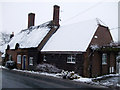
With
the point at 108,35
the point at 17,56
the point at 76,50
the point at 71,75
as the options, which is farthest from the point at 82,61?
the point at 17,56

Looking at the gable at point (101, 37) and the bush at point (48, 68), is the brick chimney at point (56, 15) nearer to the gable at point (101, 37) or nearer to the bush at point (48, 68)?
the bush at point (48, 68)

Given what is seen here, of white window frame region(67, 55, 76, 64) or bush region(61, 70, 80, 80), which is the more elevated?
white window frame region(67, 55, 76, 64)

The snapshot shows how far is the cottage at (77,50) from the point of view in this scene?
658 inches

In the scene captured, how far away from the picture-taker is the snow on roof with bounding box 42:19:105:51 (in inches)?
697

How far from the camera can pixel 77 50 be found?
16875 mm

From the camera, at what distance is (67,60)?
1809 cm

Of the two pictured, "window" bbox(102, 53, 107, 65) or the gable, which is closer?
the gable

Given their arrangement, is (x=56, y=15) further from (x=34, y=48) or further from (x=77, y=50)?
(x=77, y=50)

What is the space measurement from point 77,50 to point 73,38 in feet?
11.4

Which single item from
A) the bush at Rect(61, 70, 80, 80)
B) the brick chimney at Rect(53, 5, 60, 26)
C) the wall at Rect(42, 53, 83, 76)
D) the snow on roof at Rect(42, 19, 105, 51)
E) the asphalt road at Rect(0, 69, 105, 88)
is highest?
the brick chimney at Rect(53, 5, 60, 26)

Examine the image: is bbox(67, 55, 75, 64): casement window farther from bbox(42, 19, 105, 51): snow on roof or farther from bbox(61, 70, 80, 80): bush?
bbox(61, 70, 80, 80): bush

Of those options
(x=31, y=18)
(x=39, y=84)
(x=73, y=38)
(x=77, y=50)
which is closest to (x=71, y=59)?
(x=77, y=50)

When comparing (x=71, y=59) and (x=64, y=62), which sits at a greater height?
(x=71, y=59)

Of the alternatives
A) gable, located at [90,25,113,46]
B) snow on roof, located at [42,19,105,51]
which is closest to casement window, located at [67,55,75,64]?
snow on roof, located at [42,19,105,51]
